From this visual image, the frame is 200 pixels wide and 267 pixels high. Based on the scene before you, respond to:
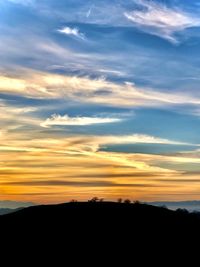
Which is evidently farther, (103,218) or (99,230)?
(103,218)

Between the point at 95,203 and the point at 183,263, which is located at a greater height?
the point at 95,203

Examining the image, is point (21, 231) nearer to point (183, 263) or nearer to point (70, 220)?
point (70, 220)

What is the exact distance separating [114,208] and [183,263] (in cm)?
1456

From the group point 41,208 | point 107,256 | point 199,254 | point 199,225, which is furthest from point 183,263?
point 41,208

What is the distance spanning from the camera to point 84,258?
52.4 meters

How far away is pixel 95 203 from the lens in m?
66.1

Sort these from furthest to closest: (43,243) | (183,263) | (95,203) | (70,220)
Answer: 1. (95,203)
2. (70,220)
3. (43,243)
4. (183,263)

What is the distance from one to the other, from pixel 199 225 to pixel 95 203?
12.6 meters

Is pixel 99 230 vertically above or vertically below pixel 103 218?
below

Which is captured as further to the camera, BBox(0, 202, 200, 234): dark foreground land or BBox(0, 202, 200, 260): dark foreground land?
BBox(0, 202, 200, 234): dark foreground land

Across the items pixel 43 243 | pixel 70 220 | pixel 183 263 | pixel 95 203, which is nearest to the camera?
pixel 183 263

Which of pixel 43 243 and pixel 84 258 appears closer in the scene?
pixel 84 258

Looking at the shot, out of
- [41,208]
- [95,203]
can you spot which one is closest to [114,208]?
[95,203]

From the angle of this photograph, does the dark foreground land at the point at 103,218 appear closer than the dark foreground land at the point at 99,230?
No
